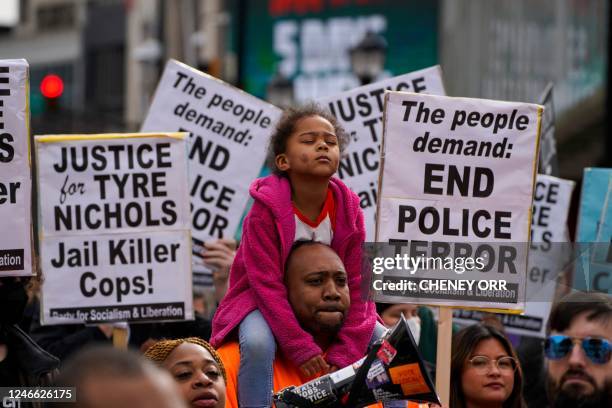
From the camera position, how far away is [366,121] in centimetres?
857

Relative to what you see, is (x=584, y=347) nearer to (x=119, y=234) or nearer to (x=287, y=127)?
(x=287, y=127)

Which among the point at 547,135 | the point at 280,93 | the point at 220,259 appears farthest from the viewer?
the point at 280,93

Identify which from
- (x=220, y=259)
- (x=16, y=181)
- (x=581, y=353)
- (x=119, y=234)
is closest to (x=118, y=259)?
(x=119, y=234)

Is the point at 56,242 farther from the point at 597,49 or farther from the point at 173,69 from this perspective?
the point at 597,49

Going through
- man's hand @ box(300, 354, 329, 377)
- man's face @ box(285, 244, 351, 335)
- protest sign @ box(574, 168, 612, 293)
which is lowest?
man's hand @ box(300, 354, 329, 377)

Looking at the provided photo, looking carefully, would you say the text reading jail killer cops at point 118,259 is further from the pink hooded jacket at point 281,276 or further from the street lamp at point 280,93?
the street lamp at point 280,93

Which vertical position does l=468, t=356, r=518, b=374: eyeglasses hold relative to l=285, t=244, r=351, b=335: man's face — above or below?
below

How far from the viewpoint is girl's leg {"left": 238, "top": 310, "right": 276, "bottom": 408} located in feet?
17.9

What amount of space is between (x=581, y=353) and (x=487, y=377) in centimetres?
52

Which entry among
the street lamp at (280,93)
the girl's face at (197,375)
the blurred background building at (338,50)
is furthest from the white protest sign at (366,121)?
the street lamp at (280,93)

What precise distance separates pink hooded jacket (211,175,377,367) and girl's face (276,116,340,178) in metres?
0.08

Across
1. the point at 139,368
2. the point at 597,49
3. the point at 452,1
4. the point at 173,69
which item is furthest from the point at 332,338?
the point at 452,1

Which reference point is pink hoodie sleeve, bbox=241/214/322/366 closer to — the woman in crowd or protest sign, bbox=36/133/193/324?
the woman in crowd

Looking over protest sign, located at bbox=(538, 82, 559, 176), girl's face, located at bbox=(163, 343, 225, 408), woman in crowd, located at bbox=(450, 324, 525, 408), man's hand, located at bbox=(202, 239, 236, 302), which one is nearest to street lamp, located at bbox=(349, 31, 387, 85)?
protest sign, located at bbox=(538, 82, 559, 176)
